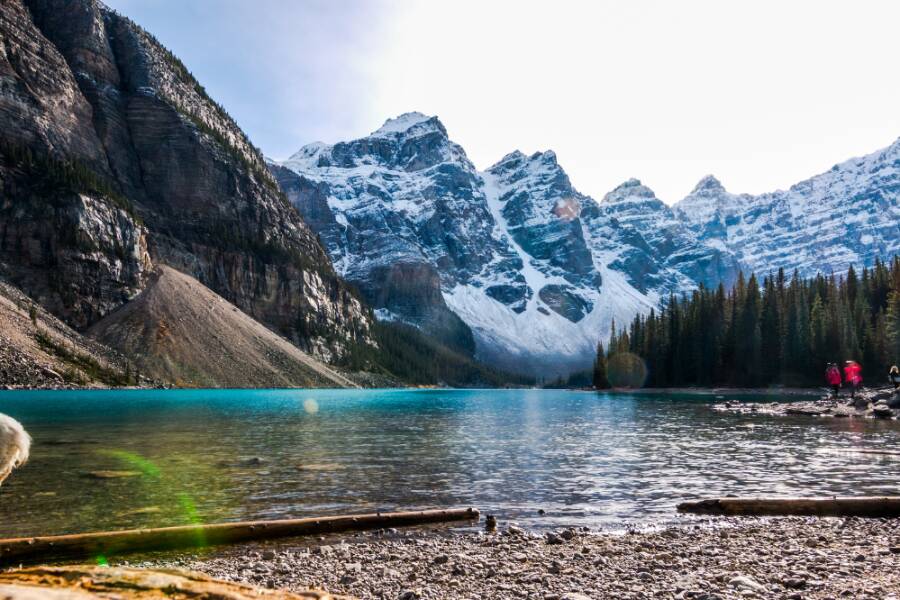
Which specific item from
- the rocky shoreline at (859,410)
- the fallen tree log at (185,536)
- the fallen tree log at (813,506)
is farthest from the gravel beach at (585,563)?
the rocky shoreline at (859,410)

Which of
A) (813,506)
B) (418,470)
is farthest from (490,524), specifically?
(418,470)

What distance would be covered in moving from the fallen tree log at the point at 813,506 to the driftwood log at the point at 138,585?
14.5 m

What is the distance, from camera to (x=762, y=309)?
411 ft

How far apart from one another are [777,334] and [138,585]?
5216 inches

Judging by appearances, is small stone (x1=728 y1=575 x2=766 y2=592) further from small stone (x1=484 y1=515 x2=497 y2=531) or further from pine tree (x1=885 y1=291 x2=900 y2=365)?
pine tree (x1=885 y1=291 x2=900 y2=365)

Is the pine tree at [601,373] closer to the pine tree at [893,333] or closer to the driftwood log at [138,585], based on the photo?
the pine tree at [893,333]

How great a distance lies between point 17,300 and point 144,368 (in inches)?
1193

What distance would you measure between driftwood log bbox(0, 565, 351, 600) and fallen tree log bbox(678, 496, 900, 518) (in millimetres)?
14523

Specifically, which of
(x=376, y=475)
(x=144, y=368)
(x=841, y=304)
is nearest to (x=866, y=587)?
(x=376, y=475)

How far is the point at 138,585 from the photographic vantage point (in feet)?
23.5

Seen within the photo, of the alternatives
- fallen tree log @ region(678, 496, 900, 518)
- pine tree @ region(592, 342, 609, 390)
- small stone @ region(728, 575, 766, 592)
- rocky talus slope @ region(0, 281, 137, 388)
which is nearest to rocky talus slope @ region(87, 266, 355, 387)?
rocky talus slope @ region(0, 281, 137, 388)

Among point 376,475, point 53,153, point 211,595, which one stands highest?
point 53,153

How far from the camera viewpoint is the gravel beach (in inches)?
440

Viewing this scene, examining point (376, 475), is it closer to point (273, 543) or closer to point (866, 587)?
point (273, 543)
